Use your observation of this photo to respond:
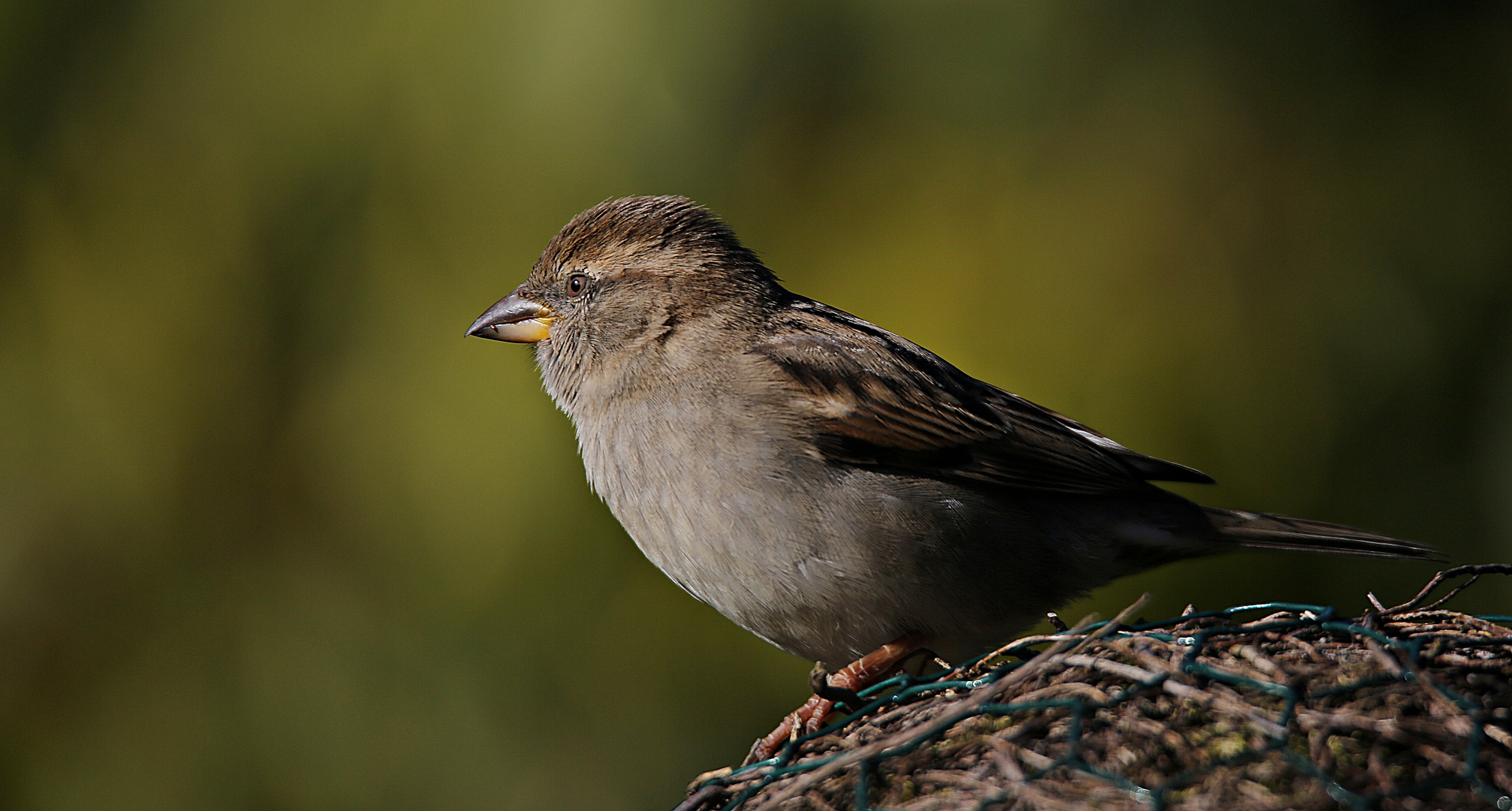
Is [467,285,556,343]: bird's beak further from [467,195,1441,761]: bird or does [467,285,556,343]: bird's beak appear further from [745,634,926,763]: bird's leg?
[745,634,926,763]: bird's leg

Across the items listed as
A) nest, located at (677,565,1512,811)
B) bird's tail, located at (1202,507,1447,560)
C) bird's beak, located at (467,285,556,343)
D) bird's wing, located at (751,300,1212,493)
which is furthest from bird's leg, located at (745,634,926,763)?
bird's beak, located at (467,285,556,343)

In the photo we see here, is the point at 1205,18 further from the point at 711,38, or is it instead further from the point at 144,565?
the point at 144,565

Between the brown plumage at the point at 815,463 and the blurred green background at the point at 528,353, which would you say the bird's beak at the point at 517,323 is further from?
the blurred green background at the point at 528,353

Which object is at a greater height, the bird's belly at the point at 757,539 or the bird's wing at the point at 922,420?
the bird's wing at the point at 922,420

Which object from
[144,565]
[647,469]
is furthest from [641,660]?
[144,565]

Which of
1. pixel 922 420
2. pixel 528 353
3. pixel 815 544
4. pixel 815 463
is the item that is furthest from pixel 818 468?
pixel 528 353

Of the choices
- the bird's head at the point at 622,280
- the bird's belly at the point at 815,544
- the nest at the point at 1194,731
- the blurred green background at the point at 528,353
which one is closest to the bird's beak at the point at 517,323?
the bird's head at the point at 622,280
